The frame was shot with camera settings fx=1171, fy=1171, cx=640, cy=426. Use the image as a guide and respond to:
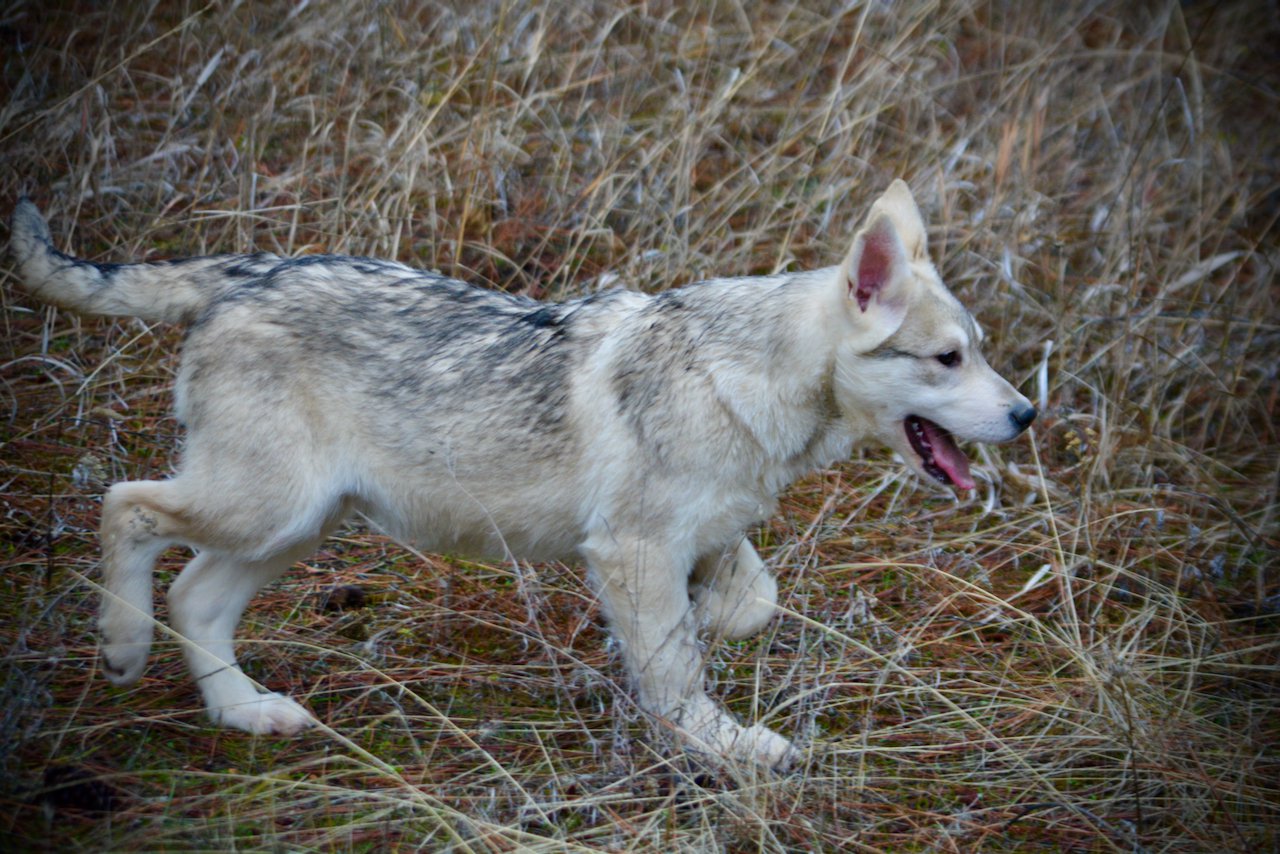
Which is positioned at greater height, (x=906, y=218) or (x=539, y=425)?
(x=906, y=218)

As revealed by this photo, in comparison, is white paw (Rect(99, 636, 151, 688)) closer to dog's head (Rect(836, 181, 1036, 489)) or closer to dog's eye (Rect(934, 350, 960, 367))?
dog's head (Rect(836, 181, 1036, 489))

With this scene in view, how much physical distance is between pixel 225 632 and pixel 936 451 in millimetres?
2358

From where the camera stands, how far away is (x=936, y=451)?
12.1 ft

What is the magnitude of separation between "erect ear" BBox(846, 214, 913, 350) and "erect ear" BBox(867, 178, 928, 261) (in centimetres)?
31

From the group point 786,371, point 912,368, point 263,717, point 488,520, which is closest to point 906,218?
point 912,368

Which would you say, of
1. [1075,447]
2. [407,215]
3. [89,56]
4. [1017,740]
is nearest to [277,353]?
[407,215]

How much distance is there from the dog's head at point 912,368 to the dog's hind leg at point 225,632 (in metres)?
1.87

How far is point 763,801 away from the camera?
10.5 ft

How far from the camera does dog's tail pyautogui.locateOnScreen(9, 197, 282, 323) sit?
146 inches

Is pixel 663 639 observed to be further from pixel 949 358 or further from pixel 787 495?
pixel 787 495

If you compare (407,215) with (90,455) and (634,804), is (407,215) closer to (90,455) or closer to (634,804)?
(90,455)

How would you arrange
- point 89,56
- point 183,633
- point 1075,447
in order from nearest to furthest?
1. point 183,633
2. point 1075,447
3. point 89,56

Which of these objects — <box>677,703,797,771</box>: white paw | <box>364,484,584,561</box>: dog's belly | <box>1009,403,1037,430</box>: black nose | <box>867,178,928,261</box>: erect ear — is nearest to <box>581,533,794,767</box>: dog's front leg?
<box>677,703,797,771</box>: white paw

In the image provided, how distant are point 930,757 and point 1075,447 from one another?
6.74 ft
